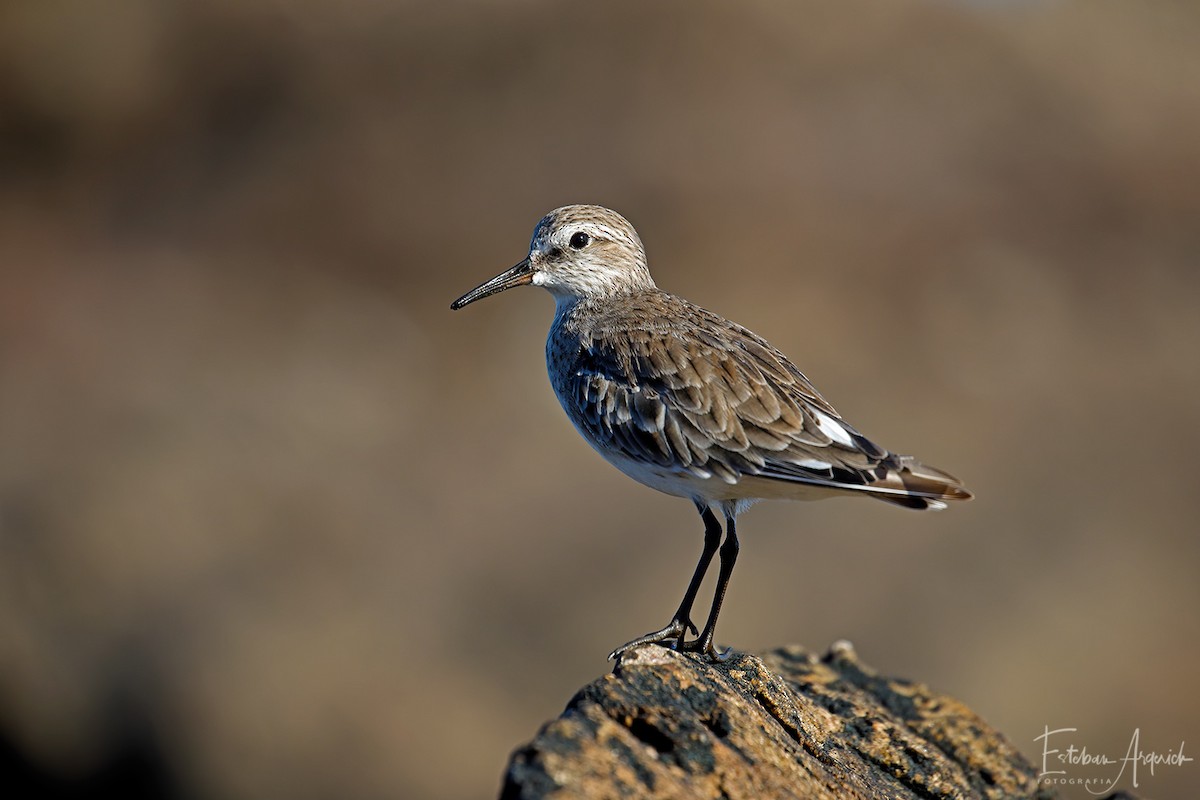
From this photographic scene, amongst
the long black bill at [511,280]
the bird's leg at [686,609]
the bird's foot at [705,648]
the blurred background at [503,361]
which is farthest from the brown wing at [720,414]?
the blurred background at [503,361]

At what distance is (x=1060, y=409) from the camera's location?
1065 inches

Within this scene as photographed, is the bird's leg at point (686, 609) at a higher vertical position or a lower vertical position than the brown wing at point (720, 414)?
lower

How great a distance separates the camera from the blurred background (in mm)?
16734

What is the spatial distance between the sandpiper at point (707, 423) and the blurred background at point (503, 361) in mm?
8717

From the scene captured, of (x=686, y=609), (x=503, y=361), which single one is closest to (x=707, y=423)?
(x=686, y=609)

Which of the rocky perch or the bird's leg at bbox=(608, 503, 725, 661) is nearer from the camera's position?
the rocky perch

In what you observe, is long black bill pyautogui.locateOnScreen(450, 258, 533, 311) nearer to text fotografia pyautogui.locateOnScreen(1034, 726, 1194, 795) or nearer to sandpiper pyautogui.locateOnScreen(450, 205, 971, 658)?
sandpiper pyautogui.locateOnScreen(450, 205, 971, 658)

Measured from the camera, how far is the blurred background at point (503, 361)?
16.7 m

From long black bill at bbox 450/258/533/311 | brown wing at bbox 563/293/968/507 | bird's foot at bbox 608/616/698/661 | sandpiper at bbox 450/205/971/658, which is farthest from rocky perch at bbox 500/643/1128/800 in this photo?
long black bill at bbox 450/258/533/311

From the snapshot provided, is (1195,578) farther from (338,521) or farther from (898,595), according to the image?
(338,521)

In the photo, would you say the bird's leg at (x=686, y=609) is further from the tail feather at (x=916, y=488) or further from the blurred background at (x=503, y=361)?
the blurred background at (x=503, y=361)

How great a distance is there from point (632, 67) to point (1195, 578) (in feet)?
65.4

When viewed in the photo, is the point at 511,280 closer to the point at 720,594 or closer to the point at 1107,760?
the point at 720,594

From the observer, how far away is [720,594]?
327 inches
